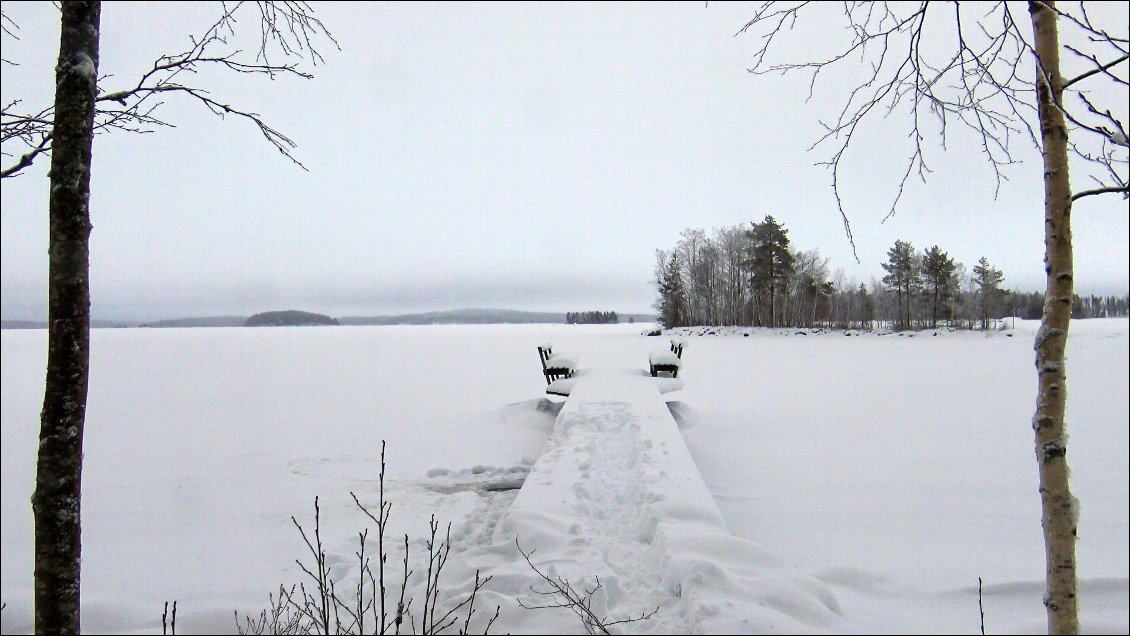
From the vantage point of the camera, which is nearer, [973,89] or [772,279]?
[973,89]

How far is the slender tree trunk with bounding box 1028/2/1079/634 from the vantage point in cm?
148

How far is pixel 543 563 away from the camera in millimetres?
3004

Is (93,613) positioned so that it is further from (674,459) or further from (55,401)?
(674,459)

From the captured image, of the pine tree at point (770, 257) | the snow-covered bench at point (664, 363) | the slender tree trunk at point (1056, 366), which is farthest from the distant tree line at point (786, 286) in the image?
the slender tree trunk at point (1056, 366)

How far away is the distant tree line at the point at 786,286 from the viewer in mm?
A: 33281

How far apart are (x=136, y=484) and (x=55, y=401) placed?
525cm

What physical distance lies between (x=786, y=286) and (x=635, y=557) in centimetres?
3383

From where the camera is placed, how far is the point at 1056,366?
1503mm

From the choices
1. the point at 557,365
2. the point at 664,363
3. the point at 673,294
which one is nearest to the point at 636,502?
the point at 557,365

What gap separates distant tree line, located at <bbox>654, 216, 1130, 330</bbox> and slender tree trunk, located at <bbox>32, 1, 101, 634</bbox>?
3186cm

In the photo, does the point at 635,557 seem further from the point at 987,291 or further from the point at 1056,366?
the point at 987,291

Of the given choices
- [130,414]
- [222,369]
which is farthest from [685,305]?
[130,414]

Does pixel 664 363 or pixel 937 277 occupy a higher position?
pixel 937 277

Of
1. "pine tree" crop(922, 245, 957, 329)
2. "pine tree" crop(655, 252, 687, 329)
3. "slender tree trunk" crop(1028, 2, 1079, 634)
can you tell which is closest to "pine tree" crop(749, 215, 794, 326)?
"pine tree" crop(655, 252, 687, 329)
